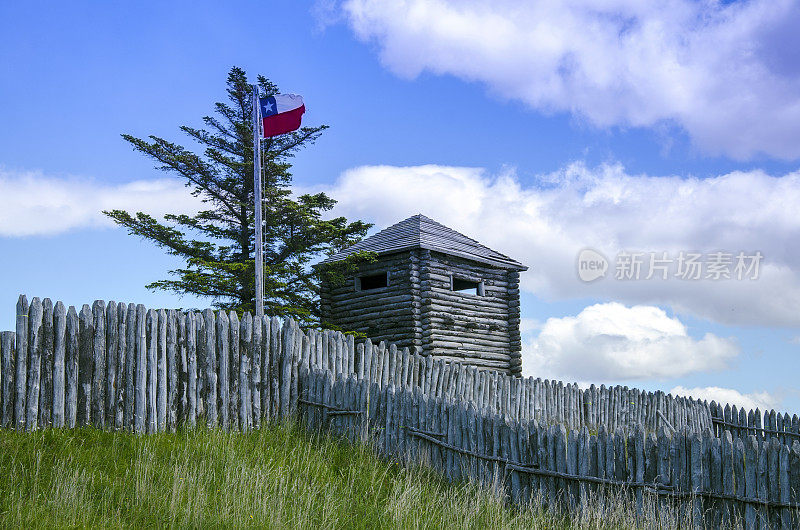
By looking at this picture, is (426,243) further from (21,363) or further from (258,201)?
(21,363)

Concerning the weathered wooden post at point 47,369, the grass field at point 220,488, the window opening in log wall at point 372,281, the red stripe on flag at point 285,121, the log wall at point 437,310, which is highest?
the red stripe on flag at point 285,121

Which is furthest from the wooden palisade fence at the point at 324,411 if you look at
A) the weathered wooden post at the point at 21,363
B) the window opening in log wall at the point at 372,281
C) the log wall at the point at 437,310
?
the window opening in log wall at the point at 372,281

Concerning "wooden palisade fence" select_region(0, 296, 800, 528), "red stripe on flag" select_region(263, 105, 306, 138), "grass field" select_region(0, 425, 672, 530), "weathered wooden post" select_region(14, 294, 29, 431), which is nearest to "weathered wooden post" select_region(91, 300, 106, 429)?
"wooden palisade fence" select_region(0, 296, 800, 528)

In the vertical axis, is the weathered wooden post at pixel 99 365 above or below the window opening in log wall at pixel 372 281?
below

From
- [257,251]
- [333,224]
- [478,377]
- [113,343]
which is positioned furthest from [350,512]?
[333,224]

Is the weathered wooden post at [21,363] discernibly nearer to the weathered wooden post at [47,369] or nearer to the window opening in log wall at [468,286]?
the weathered wooden post at [47,369]

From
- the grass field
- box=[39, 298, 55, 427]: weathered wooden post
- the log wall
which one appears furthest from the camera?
the log wall

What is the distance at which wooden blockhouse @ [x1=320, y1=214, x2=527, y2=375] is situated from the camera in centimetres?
2022

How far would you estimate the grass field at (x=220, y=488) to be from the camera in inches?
258

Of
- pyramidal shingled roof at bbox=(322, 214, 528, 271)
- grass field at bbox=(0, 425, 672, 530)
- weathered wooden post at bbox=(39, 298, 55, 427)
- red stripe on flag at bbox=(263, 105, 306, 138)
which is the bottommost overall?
grass field at bbox=(0, 425, 672, 530)

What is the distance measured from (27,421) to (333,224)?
1502 centimetres

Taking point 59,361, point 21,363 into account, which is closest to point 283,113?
point 59,361

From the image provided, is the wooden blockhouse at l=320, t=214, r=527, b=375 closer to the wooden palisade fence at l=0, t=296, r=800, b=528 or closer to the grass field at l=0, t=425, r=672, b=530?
the wooden palisade fence at l=0, t=296, r=800, b=528

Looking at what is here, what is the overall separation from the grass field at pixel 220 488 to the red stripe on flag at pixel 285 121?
8.99 meters
